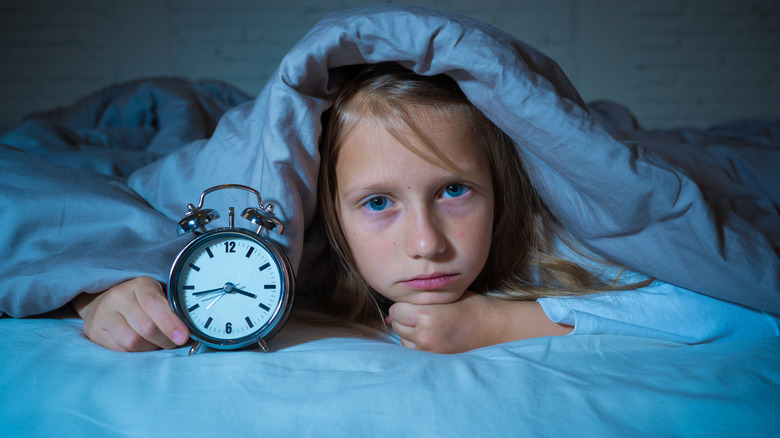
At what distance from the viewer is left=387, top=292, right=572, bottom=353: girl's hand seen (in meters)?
0.84

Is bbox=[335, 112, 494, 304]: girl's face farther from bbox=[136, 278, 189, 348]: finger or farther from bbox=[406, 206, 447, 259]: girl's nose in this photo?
bbox=[136, 278, 189, 348]: finger

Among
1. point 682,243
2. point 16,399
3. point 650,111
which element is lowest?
point 650,111

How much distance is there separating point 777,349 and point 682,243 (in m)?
0.18

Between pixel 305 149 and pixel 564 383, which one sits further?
pixel 305 149

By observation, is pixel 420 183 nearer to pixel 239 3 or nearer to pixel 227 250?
pixel 227 250

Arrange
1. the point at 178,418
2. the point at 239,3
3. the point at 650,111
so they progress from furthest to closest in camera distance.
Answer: the point at 650,111, the point at 239,3, the point at 178,418

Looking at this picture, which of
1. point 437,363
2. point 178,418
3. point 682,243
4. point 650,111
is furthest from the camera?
point 650,111

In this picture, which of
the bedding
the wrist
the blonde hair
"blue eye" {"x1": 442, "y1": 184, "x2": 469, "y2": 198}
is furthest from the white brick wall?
the wrist

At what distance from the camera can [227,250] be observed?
0.75 meters

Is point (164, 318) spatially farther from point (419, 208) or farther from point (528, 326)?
point (528, 326)

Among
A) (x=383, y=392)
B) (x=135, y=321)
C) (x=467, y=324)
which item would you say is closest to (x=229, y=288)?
(x=135, y=321)

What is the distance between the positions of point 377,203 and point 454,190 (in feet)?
0.40

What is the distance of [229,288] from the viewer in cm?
74

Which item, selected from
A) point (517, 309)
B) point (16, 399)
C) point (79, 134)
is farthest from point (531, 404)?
point (79, 134)
